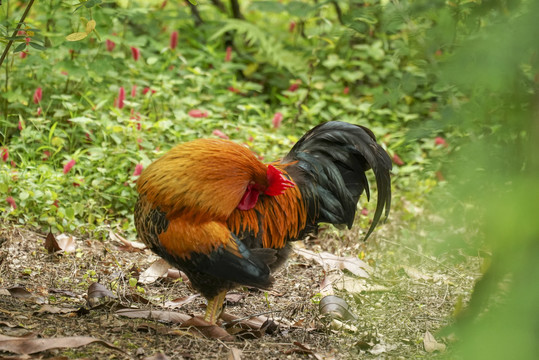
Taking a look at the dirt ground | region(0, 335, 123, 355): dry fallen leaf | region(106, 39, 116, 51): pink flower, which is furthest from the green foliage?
region(0, 335, 123, 355): dry fallen leaf

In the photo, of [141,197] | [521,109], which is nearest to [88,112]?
[141,197]

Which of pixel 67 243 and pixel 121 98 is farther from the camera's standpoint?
pixel 121 98

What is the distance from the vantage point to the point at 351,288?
459cm

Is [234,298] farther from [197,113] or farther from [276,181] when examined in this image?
[197,113]

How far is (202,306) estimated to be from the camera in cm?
442

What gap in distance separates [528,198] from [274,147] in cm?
515

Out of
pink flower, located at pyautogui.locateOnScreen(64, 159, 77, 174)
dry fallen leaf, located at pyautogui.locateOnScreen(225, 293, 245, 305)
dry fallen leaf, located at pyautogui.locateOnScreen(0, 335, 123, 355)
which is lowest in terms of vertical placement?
dry fallen leaf, located at pyautogui.locateOnScreen(225, 293, 245, 305)

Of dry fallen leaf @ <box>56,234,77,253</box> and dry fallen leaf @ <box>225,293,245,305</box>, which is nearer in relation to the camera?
dry fallen leaf @ <box>225,293,245,305</box>

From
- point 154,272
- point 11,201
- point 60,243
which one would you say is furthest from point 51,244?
point 154,272

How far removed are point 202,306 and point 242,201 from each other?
0.96 m

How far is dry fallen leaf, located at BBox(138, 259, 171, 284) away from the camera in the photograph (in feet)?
15.1

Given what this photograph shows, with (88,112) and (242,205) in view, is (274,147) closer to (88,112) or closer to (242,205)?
(88,112)

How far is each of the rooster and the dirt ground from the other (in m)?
0.39

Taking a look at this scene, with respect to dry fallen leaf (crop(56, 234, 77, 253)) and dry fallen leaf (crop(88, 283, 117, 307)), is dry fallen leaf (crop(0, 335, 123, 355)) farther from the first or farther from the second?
dry fallen leaf (crop(56, 234, 77, 253))
